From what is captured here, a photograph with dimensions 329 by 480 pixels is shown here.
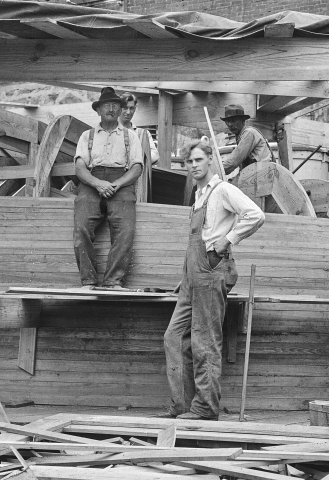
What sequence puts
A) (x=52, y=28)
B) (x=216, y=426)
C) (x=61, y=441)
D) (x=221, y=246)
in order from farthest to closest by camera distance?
(x=52, y=28)
(x=221, y=246)
(x=216, y=426)
(x=61, y=441)

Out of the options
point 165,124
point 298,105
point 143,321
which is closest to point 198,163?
point 143,321

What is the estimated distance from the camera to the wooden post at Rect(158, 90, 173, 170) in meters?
13.5

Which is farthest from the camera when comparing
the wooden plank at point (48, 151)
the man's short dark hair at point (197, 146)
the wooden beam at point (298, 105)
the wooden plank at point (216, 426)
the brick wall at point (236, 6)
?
the brick wall at point (236, 6)

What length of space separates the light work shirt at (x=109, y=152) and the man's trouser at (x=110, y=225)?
73 mm

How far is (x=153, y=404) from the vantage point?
10.2 meters

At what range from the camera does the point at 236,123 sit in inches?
458

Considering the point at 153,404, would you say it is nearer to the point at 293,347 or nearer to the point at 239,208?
the point at 293,347

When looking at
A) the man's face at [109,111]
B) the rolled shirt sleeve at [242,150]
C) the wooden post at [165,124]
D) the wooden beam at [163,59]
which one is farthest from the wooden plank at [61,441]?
the wooden post at [165,124]

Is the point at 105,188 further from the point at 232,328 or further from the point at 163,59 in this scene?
the point at 232,328

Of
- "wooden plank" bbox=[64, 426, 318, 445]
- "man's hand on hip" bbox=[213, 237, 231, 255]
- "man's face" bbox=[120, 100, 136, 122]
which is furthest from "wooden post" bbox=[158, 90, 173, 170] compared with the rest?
"wooden plank" bbox=[64, 426, 318, 445]

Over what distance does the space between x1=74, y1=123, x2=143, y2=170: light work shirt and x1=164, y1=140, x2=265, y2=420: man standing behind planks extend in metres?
1.58

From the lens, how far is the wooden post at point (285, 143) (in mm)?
13922

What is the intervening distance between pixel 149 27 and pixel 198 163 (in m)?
1.73

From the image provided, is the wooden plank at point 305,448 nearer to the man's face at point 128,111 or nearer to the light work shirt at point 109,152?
→ the light work shirt at point 109,152
